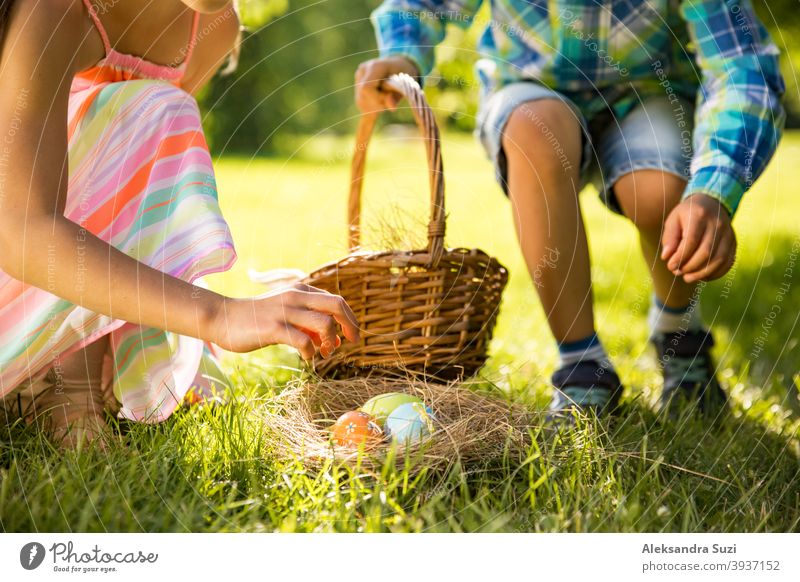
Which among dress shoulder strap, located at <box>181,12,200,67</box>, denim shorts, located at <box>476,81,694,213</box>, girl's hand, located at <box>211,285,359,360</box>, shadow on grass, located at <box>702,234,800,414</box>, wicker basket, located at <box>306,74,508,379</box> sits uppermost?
dress shoulder strap, located at <box>181,12,200,67</box>

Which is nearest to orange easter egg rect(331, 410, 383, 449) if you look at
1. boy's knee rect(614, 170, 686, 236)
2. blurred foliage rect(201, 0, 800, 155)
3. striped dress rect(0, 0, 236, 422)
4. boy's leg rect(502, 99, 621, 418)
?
striped dress rect(0, 0, 236, 422)

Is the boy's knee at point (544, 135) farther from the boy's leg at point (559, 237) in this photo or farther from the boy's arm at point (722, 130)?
the boy's arm at point (722, 130)

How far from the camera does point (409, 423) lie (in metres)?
1.12

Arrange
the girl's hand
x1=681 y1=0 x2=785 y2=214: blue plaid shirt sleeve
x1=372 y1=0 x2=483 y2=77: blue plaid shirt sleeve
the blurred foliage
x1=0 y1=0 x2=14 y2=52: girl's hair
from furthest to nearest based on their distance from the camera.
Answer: the blurred foliage < x1=372 y1=0 x2=483 y2=77: blue plaid shirt sleeve < x1=681 y1=0 x2=785 y2=214: blue plaid shirt sleeve < x1=0 y1=0 x2=14 y2=52: girl's hair < the girl's hand

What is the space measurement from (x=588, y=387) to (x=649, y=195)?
0.35 metres

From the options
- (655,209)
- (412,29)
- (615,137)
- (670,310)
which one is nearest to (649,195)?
(655,209)

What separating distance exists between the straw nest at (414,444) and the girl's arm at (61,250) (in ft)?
0.63

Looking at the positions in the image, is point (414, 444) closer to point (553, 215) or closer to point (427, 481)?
point (427, 481)

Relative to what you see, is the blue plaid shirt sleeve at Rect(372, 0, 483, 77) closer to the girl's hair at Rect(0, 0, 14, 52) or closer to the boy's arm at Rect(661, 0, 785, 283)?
the boy's arm at Rect(661, 0, 785, 283)

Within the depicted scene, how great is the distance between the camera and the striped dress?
1189mm

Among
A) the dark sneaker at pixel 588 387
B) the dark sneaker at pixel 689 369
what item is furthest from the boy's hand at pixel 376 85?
the dark sneaker at pixel 689 369

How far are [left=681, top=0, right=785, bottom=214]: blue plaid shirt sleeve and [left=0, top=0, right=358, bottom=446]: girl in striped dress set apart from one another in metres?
0.66

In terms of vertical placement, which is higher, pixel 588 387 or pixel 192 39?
pixel 192 39
